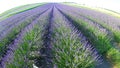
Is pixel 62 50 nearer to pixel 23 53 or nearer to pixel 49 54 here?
pixel 23 53

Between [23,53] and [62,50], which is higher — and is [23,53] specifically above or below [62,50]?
below

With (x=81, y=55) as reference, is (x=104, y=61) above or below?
below

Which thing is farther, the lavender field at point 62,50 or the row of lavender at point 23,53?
the lavender field at point 62,50

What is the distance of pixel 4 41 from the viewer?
48.3 feet

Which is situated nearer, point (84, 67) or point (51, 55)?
point (84, 67)

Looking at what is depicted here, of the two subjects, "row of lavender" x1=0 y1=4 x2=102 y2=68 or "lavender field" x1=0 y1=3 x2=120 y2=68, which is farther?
"lavender field" x1=0 y1=3 x2=120 y2=68

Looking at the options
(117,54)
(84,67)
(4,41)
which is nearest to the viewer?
(84,67)

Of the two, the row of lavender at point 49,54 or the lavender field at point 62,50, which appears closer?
the row of lavender at point 49,54

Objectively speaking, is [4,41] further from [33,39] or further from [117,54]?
[117,54]

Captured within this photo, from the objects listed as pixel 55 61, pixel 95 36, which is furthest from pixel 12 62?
pixel 95 36

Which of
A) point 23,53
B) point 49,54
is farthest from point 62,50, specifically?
point 49,54

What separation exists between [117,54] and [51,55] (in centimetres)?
273

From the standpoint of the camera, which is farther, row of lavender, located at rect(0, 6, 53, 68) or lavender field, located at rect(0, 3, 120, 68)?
lavender field, located at rect(0, 3, 120, 68)

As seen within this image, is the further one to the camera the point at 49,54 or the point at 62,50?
the point at 49,54
